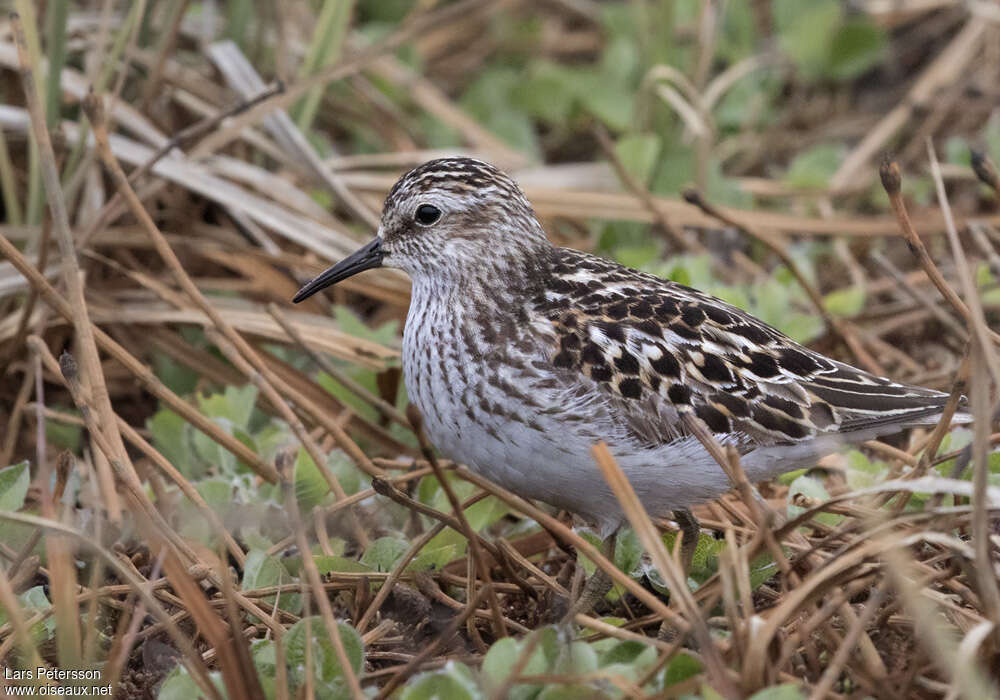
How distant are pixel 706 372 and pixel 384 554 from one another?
1153 millimetres

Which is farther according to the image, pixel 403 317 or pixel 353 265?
pixel 403 317

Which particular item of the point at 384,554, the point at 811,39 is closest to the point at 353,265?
the point at 384,554

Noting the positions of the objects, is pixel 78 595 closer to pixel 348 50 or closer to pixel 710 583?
pixel 710 583

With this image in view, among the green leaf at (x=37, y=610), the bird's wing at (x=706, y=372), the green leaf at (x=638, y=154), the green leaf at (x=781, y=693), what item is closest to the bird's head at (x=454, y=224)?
the bird's wing at (x=706, y=372)

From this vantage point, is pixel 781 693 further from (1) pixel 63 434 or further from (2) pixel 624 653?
(1) pixel 63 434

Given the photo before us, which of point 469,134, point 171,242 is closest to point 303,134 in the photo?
point 171,242

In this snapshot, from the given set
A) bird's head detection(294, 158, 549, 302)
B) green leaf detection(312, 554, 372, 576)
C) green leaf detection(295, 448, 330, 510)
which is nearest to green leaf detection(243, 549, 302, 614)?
green leaf detection(312, 554, 372, 576)

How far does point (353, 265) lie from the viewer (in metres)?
4.46

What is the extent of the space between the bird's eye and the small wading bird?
17 cm

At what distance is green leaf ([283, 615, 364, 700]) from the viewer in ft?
10.1

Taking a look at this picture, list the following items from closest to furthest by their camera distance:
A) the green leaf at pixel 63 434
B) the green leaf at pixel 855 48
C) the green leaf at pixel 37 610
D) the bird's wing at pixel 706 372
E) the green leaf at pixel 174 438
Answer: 1. the green leaf at pixel 37 610
2. the bird's wing at pixel 706 372
3. the green leaf at pixel 174 438
4. the green leaf at pixel 63 434
5. the green leaf at pixel 855 48

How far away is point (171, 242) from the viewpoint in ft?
18.4

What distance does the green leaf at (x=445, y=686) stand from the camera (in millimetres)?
2842

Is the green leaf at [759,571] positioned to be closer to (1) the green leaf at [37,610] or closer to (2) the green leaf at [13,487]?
(1) the green leaf at [37,610]
